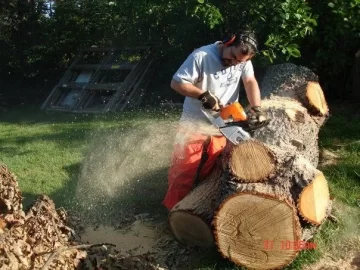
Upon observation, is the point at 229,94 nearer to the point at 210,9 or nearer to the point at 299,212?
the point at 299,212

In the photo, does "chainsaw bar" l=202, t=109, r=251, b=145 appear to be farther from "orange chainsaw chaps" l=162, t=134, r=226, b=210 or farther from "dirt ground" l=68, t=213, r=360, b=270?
"dirt ground" l=68, t=213, r=360, b=270

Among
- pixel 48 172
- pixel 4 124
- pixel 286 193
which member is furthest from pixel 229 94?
pixel 4 124

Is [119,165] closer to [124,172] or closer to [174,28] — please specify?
[124,172]

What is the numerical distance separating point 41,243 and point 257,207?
4.48 feet

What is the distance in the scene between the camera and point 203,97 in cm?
408

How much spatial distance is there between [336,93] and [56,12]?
6122mm

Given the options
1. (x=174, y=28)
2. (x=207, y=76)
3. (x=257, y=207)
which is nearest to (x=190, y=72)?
(x=207, y=76)

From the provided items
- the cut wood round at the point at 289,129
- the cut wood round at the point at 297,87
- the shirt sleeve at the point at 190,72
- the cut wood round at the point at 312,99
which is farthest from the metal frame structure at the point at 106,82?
the shirt sleeve at the point at 190,72

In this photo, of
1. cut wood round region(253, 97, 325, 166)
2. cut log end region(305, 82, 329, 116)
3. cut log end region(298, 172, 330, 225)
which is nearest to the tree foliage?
cut log end region(305, 82, 329, 116)

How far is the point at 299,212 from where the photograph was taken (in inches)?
137

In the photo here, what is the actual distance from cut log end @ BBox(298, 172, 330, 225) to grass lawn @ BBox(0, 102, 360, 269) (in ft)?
1.09

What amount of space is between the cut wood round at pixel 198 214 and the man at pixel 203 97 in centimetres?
29

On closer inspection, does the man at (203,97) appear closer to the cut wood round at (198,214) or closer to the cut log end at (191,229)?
the cut wood round at (198,214)

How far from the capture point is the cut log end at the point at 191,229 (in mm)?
3771
